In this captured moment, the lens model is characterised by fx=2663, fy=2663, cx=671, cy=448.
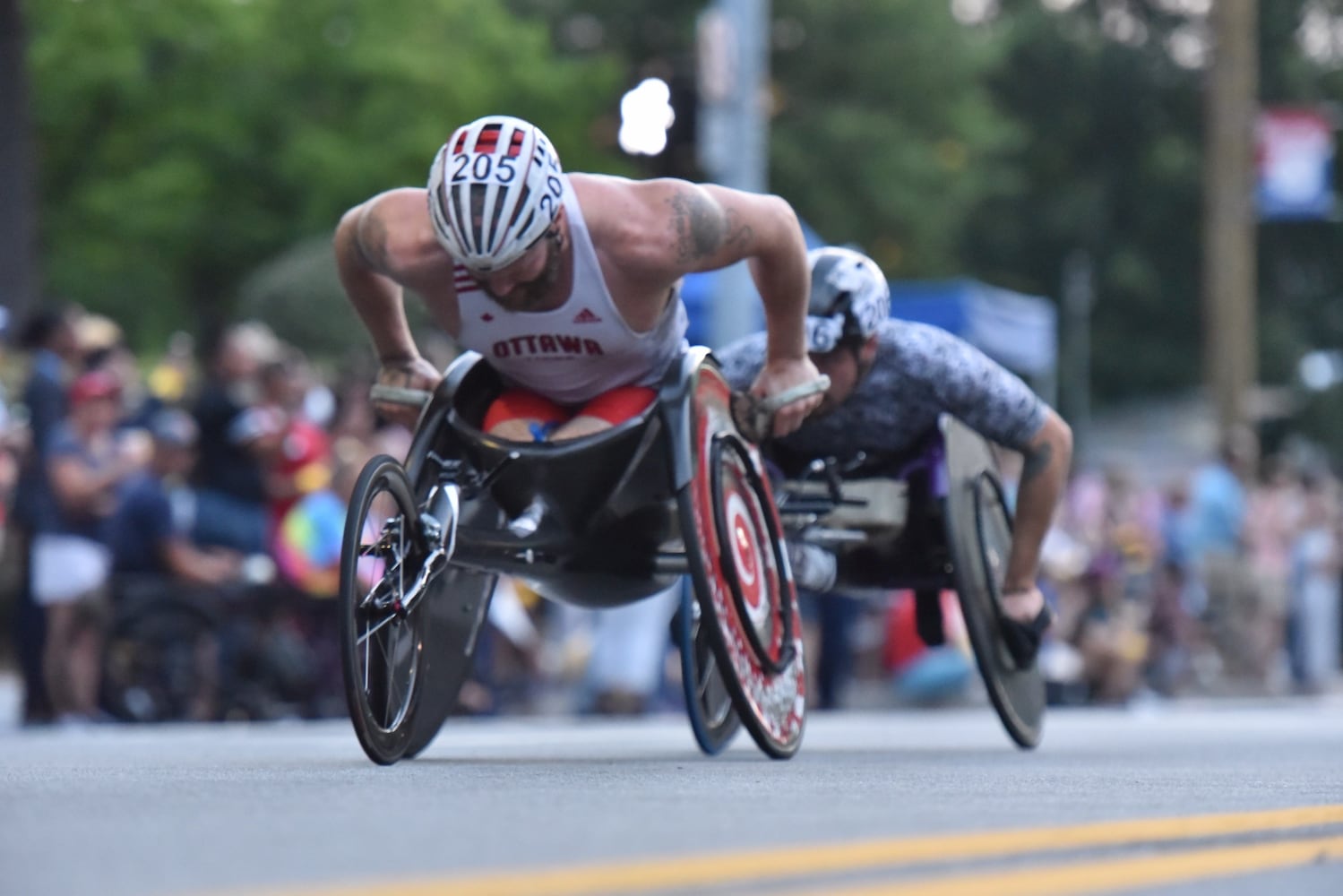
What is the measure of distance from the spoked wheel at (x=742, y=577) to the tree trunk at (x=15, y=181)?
11482 mm

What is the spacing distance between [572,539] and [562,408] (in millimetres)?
379

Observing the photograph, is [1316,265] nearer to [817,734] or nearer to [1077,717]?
[1077,717]

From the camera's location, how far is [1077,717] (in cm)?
1452

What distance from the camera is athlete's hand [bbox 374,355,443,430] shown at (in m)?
7.60

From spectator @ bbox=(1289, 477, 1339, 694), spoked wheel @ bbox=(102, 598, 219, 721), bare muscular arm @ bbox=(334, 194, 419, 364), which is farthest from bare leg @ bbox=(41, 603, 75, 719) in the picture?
spectator @ bbox=(1289, 477, 1339, 694)

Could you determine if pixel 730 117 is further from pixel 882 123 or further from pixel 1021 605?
pixel 882 123

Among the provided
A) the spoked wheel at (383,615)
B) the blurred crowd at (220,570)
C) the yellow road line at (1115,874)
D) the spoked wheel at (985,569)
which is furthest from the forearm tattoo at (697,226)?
the blurred crowd at (220,570)

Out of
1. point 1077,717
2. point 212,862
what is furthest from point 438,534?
point 1077,717

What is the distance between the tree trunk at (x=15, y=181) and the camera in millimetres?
18016

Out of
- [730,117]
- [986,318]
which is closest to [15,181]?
[730,117]

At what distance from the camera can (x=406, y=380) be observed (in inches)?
301

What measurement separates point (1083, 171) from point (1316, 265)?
218 inches

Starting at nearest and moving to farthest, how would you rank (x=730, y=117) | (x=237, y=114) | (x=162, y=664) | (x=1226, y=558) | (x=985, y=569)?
1. (x=985, y=569)
2. (x=162, y=664)
3. (x=730, y=117)
4. (x=1226, y=558)
5. (x=237, y=114)

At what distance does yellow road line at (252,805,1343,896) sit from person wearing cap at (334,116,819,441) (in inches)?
94.3
